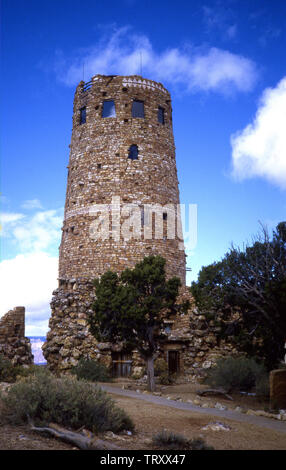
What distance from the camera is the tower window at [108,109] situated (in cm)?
2758

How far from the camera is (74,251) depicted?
26000 mm

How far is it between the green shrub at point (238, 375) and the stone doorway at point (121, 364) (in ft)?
21.2

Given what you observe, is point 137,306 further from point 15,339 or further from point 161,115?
point 161,115

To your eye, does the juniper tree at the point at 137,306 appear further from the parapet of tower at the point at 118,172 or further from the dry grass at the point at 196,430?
the parapet of tower at the point at 118,172

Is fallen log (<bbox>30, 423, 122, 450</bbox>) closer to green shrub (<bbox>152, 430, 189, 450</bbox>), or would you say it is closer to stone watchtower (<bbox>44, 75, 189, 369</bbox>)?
green shrub (<bbox>152, 430, 189, 450</bbox>)

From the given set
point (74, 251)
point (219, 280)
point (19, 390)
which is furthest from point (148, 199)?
point (19, 390)

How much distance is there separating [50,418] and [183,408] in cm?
521

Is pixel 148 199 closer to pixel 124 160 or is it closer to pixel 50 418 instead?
pixel 124 160

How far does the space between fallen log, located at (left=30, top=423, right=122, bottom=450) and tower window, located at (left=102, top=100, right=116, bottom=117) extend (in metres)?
23.4

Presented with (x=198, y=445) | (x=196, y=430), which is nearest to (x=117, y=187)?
(x=196, y=430)

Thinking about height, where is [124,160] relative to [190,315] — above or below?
above

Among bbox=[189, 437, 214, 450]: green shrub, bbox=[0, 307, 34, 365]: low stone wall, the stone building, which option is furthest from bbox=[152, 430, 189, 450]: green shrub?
the stone building

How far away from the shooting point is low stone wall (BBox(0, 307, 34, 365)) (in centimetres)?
1931
